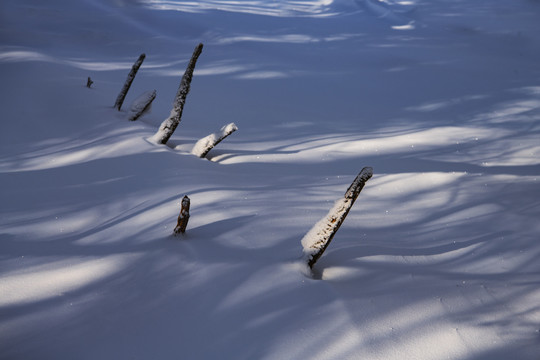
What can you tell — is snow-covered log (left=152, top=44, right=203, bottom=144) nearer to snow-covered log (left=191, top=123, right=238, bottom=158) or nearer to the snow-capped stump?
snow-covered log (left=191, top=123, right=238, bottom=158)

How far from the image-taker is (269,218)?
3.56 meters

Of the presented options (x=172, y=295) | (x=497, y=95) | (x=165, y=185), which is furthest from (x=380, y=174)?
(x=497, y=95)

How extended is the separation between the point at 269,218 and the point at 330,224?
31.8 inches

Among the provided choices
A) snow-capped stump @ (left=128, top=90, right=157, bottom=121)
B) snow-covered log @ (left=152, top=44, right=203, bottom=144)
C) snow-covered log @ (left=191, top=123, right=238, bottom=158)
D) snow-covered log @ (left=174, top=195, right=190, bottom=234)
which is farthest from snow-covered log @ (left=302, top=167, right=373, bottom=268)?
snow-capped stump @ (left=128, top=90, right=157, bottom=121)

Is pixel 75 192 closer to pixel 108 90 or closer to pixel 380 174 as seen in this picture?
pixel 380 174

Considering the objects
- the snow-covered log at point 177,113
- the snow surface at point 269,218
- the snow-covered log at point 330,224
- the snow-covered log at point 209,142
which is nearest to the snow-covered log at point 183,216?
the snow surface at point 269,218

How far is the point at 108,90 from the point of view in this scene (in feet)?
28.1

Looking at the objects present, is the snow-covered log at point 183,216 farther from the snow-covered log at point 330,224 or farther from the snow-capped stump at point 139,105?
the snow-capped stump at point 139,105

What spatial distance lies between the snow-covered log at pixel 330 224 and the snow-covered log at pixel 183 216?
796 mm

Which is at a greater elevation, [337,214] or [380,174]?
[337,214]

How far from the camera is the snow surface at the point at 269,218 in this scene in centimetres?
233

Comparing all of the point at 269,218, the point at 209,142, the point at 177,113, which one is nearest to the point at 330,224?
the point at 269,218

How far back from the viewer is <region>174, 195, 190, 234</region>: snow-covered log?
2971 mm

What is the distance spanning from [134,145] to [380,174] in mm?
2954
